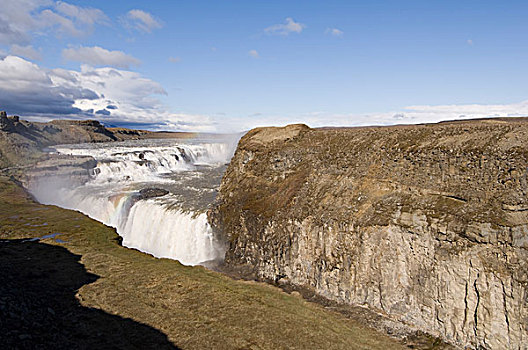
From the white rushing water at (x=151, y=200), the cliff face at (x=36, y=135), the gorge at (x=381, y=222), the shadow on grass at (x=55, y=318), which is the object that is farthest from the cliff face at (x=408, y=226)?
the cliff face at (x=36, y=135)

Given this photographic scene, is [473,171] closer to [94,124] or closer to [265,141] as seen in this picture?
[265,141]

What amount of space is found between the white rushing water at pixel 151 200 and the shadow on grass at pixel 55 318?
12298mm

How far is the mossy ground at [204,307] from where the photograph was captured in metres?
15.0

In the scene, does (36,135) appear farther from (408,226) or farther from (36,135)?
(408,226)

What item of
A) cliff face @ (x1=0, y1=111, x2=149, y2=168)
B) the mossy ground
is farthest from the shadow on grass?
cliff face @ (x1=0, y1=111, x2=149, y2=168)

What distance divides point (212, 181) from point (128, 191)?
517 inches

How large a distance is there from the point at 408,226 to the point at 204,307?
1293 cm

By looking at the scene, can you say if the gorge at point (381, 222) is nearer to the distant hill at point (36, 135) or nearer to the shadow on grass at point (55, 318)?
the shadow on grass at point (55, 318)

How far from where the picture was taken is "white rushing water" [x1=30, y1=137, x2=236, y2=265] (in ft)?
105

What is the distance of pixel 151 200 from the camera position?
38688 millimetres

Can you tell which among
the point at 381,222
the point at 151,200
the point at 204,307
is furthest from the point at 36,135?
the point at 381,222

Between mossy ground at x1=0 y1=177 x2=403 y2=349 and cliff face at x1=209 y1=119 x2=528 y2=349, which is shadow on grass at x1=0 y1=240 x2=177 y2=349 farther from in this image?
cliff face at x1=209 y1=119 x2=528 y2=349

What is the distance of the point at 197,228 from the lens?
3188 centimetres

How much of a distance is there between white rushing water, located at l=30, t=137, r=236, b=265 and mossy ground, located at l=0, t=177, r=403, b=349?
6.94m
